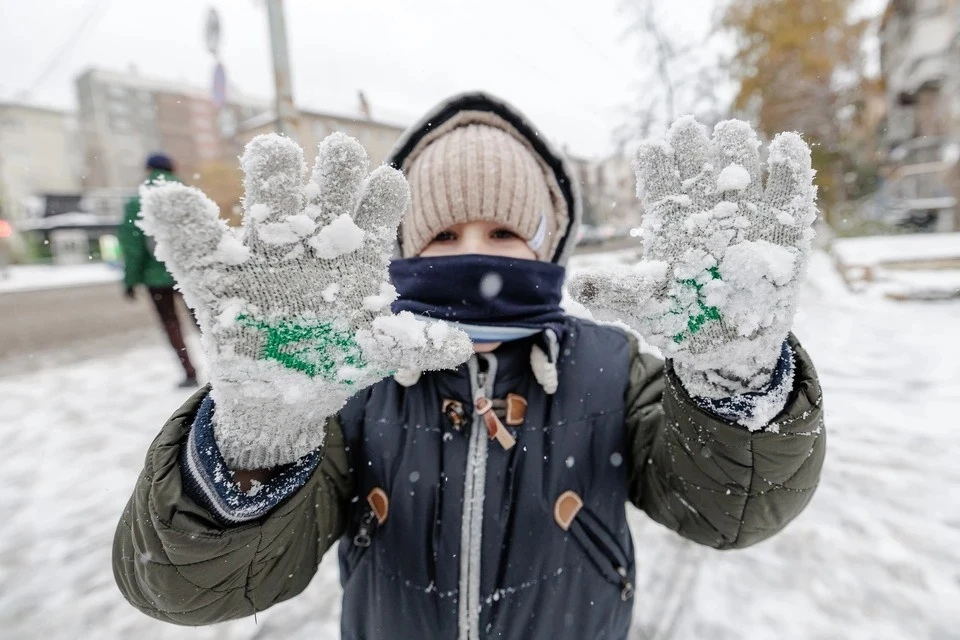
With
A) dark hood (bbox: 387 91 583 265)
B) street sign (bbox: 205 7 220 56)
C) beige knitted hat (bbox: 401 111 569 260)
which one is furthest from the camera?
street sign (bbox: 205 7 220 56)

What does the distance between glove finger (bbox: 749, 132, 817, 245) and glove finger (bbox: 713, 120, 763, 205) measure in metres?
0.03

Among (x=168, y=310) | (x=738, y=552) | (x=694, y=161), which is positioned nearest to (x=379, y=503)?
(x=694, y=161)

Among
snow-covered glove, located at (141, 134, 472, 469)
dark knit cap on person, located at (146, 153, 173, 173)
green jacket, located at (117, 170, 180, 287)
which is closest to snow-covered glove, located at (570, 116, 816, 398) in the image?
snow-covered glove, located at (141, 134, 472, 469)

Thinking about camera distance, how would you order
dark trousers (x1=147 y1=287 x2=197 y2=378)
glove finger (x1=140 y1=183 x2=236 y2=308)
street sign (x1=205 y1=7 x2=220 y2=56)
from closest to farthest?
glove finger (x1=140 y1=183 x2=236 y2=308)
dark trousers (x1=147 y1=287 x2=197 y2=378)
street sign (x1=205 y1=7 x2=220 y2=56)

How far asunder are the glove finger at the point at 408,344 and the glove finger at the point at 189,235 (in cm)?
21

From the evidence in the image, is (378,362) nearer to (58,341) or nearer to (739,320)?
(739,320)

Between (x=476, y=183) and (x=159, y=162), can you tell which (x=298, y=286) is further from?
(x=159, y=162)

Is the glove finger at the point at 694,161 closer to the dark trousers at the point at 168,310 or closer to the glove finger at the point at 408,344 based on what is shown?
the glove finger at the point at 408,344

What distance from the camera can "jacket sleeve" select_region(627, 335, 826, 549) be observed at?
0.82 meters

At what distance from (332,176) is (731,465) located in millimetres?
826

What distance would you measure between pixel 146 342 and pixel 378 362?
23.9ft

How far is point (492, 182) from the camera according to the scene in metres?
1.20

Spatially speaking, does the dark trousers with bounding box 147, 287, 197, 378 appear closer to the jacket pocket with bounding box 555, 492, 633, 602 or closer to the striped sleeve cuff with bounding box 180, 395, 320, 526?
the striped sleeve cuff with bounding box 180, 395, 320, 526

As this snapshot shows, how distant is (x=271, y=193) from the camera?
672mm
